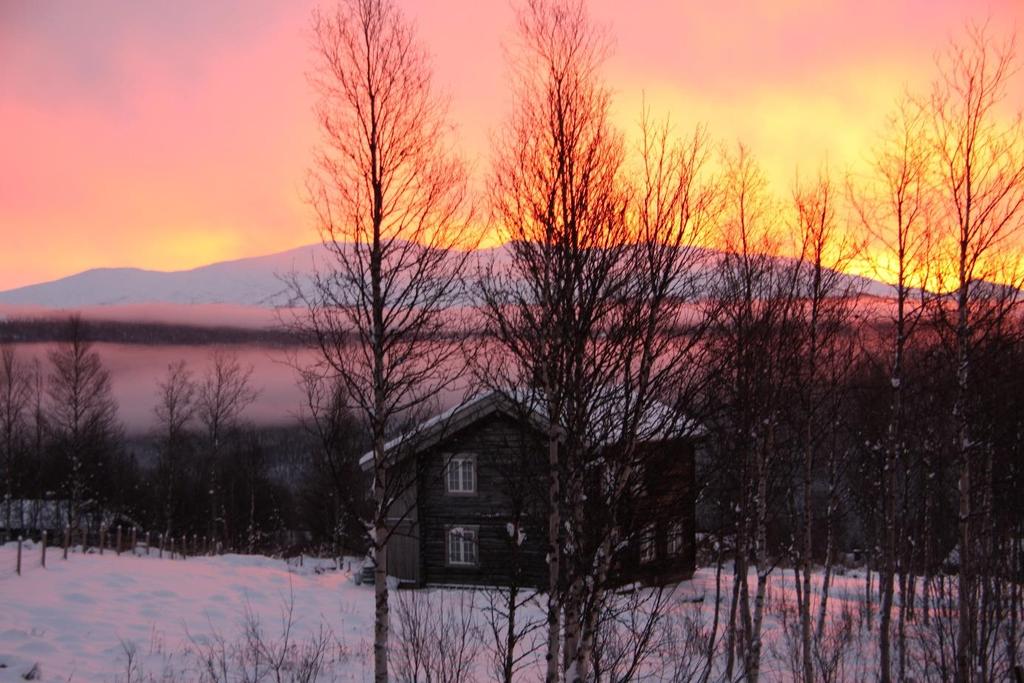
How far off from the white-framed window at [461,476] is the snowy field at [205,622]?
3344 mm

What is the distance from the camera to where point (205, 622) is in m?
19.6

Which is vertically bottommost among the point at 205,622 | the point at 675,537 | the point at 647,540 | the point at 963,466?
the point at 205,622

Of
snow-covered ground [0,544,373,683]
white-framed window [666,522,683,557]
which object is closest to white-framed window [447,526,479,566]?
snow-covered ground [0,544,373,683]

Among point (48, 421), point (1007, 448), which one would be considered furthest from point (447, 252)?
point (48, 421)

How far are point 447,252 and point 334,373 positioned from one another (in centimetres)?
254

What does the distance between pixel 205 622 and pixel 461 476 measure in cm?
972

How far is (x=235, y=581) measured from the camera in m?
26.5

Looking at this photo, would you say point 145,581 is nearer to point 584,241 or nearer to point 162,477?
point 584,241

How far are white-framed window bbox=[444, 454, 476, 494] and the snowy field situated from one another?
11.0ft

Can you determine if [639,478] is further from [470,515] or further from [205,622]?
[470,515]

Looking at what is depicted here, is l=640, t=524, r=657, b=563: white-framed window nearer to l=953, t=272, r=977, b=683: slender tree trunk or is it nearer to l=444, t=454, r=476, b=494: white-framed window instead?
l=953, t=272, r=977, b=683: slender tree trunk

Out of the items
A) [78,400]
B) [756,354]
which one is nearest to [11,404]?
[78,400]

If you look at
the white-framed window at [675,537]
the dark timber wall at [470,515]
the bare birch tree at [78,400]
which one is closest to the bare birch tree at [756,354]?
the white-framed window at [675,537]

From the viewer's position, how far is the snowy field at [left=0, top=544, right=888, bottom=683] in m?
13.6
